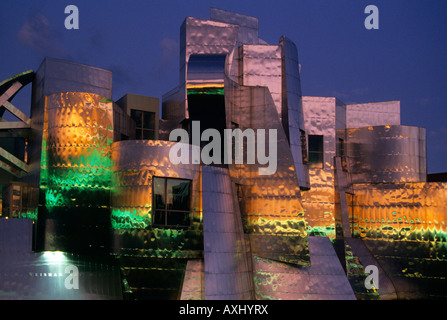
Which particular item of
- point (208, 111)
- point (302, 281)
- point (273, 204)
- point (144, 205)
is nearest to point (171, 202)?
point (144, 205)

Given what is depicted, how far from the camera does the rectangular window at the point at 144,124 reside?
96.3ft

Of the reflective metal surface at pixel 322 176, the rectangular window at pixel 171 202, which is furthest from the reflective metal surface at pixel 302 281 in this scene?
the reflective metal surface at pixel 322 176

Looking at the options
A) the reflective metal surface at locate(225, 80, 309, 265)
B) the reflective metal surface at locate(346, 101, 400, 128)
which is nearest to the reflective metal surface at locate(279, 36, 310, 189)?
the reflective metal surface at locate(225, 80, 309, 265)

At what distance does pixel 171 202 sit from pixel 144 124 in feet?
28.3

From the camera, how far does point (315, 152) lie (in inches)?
1222

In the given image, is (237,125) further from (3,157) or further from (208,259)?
(3,157)

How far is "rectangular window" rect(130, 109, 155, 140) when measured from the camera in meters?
29.4

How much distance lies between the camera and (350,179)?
32219mm

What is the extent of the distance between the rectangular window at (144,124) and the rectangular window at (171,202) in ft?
24.8

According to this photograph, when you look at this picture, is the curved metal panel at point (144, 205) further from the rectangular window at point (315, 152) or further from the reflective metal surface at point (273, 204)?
the rectangular window at point (315, 152)

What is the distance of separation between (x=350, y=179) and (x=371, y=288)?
24.0 ft

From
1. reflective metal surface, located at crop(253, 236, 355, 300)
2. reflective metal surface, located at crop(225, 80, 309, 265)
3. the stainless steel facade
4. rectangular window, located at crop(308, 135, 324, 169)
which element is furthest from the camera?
rectangular window, located at crop(308, 135, 324, 169)

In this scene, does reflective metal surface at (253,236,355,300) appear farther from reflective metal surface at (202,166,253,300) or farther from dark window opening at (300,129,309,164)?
dark window opening at (300,129,309,164)

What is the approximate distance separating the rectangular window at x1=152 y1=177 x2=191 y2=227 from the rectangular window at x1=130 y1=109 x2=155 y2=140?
24.8 ft
